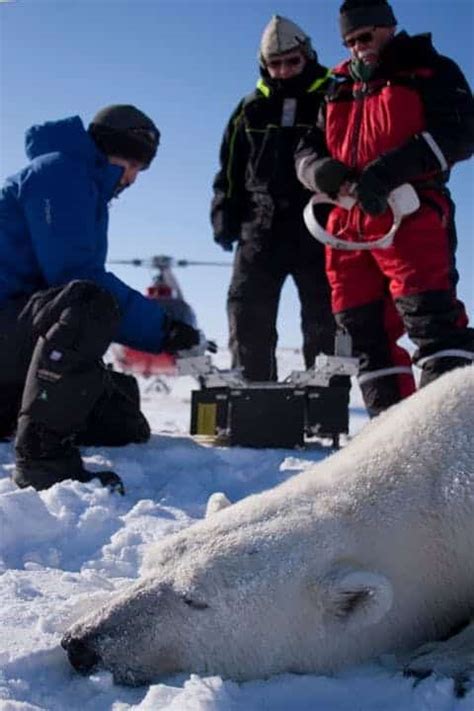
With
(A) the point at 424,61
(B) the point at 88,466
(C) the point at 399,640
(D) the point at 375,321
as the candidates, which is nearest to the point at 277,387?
(D) the point at 375,321

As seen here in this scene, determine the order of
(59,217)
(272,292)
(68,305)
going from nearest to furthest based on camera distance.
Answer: (68,305) < (59,217) < (272,292)

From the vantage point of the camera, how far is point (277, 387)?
17.1 ft

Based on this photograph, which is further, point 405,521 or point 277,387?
point 277,387

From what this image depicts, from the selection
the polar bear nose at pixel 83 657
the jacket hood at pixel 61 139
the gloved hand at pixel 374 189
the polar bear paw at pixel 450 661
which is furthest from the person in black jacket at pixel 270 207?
the polar bear nose at pixel 83 657

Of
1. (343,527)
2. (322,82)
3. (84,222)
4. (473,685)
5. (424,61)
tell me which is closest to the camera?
(473,685)

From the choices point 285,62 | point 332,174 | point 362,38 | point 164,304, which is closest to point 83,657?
point 332,174

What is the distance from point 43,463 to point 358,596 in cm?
220

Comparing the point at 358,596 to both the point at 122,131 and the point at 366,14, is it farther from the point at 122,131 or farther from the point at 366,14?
the point at 366,14

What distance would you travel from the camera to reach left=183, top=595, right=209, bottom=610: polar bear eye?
216 centimetres

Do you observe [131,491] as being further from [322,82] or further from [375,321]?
[322,82]

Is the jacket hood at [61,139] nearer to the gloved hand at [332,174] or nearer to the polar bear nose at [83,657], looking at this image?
the gloved hand at [332,174]

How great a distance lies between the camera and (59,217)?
4.48 m

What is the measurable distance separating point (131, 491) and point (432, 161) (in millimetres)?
2289

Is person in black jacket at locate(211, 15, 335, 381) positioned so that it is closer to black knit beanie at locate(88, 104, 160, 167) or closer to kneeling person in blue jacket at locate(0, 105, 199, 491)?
kneeling person in blue jacket at locate(0, 105, 199, 491)
